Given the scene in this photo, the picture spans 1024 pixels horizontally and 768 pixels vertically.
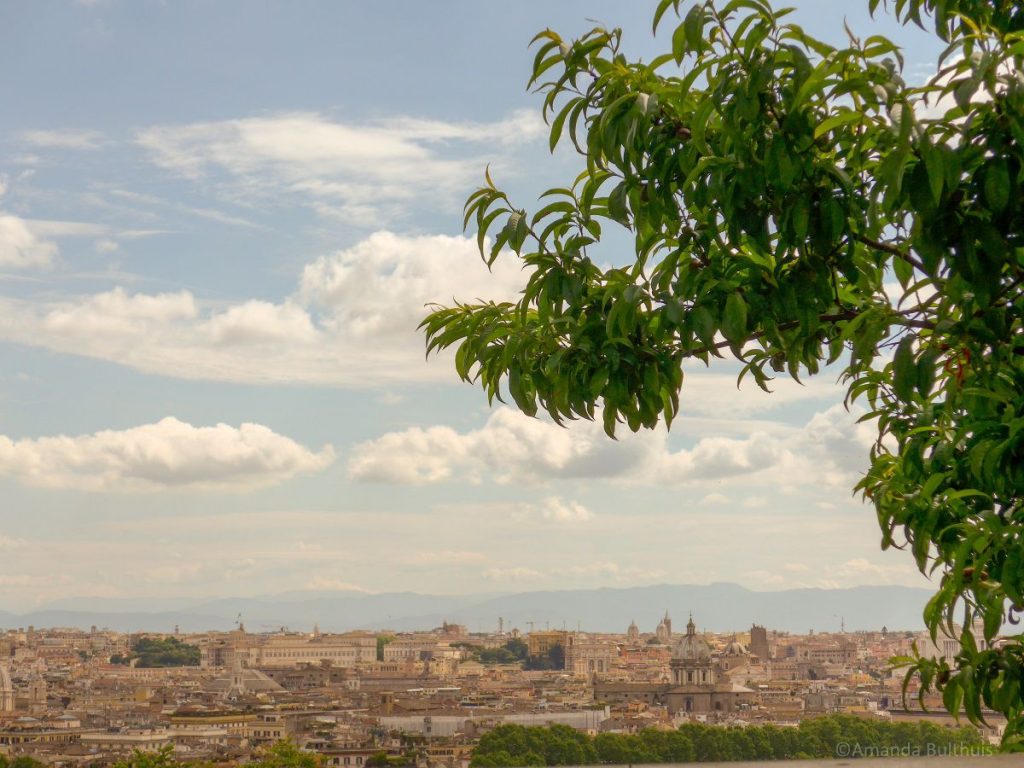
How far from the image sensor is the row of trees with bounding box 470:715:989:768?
13.4 m

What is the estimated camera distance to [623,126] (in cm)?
126

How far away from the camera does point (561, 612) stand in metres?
54.6

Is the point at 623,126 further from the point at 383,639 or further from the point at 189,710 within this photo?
the point at 383,639

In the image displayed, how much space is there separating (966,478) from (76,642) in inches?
2003

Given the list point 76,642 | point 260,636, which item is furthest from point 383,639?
point 76,642

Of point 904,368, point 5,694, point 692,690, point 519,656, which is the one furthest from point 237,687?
point 904,368

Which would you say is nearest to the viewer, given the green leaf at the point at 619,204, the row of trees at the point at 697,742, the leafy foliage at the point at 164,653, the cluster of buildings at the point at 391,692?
the green leaf at the point at 619,204

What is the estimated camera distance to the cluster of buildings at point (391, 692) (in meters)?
20.6

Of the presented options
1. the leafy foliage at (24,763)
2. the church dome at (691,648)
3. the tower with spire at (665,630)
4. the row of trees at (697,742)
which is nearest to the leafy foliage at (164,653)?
the tower with spire at (665,630)

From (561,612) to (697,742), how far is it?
38784mm

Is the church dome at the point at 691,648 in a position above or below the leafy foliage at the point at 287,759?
above

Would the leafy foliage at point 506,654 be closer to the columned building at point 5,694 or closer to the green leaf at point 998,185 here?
the columned building at point 5,694

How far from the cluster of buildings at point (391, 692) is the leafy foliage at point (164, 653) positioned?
1.40 feet

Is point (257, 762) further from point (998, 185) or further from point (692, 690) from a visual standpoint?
point (998, 185)
